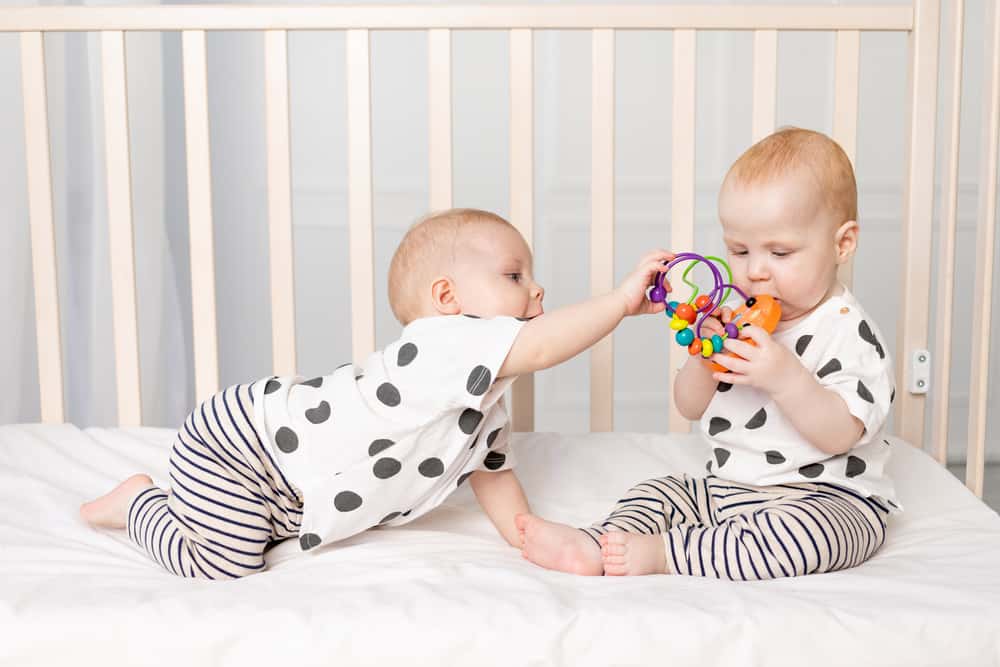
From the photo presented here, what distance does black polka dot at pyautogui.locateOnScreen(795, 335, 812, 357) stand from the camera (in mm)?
1073

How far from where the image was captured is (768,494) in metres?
1.07

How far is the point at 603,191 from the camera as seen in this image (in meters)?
1.39

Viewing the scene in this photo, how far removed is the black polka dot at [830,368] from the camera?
1.04 meters

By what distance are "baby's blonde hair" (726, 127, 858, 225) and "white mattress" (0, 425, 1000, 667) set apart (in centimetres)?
36

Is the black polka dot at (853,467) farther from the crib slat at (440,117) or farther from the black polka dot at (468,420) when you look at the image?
the crib slat at (440,117)

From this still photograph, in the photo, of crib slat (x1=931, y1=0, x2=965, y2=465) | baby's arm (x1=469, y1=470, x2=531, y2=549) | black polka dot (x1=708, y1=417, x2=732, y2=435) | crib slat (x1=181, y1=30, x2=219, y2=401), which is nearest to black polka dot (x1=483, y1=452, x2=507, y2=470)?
baby's arm (x1=469, y1=470, x2=531, y2=549)

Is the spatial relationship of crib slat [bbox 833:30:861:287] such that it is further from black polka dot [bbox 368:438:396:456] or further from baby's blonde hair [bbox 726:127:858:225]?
black polka dot [bbox 368:438:396:456]

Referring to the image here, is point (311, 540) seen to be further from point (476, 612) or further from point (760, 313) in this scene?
point (760, 313)

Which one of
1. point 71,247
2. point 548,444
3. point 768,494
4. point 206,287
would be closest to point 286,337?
point 206,287

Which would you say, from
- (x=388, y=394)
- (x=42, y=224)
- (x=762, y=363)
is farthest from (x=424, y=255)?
(x=42, y=224)

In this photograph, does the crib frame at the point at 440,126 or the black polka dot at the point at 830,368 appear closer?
the black polka dot at the point at 830,368

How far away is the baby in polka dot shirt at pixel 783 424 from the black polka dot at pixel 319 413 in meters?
0.23

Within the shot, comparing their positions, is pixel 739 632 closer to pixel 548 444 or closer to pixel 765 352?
pixel 765 352

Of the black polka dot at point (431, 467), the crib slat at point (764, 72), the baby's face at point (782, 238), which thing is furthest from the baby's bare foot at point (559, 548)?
the crib slat at point (764, 72)
